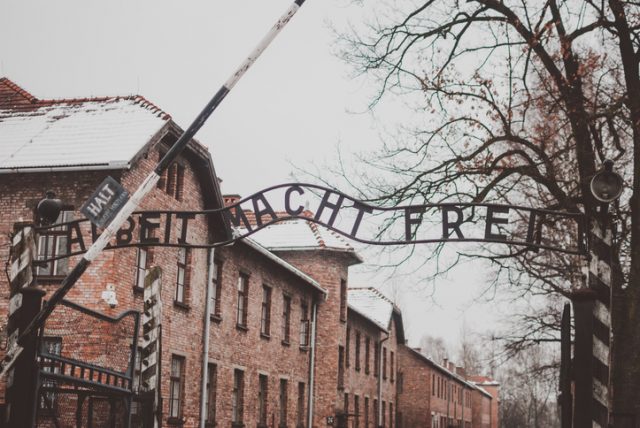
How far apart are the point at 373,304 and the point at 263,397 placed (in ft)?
68.7

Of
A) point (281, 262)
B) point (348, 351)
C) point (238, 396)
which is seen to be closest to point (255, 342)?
point (238, 396)

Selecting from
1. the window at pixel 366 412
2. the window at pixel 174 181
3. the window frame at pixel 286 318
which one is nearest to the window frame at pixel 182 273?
the window at pixel 174 181

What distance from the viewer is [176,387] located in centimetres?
2078

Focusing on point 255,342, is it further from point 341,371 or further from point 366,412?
point 366,412

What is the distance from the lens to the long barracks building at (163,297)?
11.6 meters

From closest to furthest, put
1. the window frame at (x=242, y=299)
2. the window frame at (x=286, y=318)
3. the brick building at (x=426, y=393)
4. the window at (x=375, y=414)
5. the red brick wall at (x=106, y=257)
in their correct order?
the red brick wall at (x=106, y=257) < the window frame at (x=242, y=299) < the window frame at (x=286, y=318) < the window at (x=375, y=414) < the brick building at (x=426, y=393)

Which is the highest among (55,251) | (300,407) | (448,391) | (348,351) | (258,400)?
(55,251)

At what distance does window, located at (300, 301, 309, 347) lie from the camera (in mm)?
31625

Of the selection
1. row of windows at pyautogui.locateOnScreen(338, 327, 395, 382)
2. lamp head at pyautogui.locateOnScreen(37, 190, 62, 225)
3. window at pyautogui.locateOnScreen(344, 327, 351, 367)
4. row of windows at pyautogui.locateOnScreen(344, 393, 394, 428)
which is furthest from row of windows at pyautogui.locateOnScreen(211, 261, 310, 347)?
lamp head at pyautogui.locateOnScreen(37, 190, 62, 225)

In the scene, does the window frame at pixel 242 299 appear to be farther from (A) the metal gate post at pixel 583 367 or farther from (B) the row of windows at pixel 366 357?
(A) the metal gate post at pixel 583 367

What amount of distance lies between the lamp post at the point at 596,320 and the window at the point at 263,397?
19.3 meters

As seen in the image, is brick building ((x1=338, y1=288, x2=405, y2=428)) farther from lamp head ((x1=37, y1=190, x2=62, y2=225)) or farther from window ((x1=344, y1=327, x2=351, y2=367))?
lamp head ((x1=37, y1=190, x2=62, y2=225))

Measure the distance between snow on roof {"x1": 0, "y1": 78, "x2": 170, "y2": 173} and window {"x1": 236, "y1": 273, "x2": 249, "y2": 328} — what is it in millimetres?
7335

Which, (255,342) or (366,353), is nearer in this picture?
(255,342)
